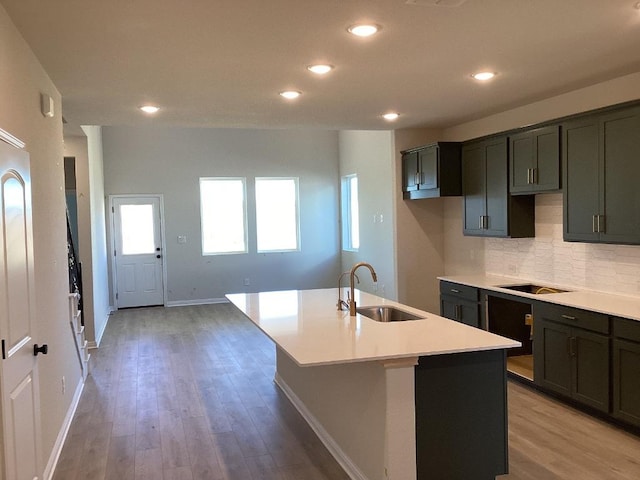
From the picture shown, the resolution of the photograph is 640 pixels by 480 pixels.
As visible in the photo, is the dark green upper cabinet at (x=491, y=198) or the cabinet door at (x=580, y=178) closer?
the cabinet door at (x=580, y=178)

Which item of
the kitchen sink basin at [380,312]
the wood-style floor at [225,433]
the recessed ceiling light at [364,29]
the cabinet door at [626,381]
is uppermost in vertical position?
the recessed ceiling light at [364,29]

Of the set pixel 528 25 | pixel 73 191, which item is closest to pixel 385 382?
pixel 528 25

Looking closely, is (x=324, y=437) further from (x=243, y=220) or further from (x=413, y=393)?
(x=243, y=220)

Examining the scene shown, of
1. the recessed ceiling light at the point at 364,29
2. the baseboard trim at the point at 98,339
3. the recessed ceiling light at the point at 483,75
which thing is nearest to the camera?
the recessed ceiling light at the point at 364,29

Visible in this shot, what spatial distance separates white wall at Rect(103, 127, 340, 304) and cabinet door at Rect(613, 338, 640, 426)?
23.2ft

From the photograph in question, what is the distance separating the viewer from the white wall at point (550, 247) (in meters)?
4.40

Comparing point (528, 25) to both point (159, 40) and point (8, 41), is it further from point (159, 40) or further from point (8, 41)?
point (8, 41)

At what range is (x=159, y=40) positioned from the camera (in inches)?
125

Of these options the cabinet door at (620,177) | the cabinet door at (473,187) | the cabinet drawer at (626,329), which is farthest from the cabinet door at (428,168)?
the cabinet drawer at (626,329)

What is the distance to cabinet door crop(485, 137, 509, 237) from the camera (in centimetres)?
535

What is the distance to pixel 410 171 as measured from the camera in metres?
6.76

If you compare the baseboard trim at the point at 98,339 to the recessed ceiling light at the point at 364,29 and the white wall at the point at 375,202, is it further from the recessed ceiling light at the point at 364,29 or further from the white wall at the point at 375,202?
the recessed ceiling light at the point at 364,29

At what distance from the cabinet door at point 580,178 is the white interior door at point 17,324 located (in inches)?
152

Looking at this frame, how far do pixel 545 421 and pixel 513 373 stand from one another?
927mm
